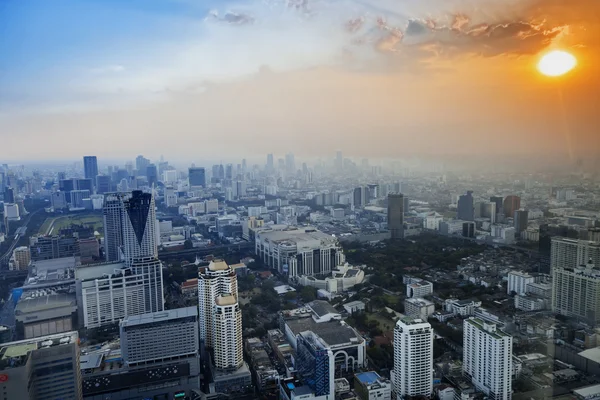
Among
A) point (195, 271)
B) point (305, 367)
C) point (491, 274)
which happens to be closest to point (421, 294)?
point (491, 274)

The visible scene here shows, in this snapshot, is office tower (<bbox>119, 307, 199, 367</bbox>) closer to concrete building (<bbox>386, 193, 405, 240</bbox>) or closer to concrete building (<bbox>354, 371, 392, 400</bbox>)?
concrete building (<bbox>354, 371, 392, 400</bbox>)

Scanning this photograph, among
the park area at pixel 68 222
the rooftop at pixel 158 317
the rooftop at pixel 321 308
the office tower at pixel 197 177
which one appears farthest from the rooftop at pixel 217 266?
the office tower at pixel 197 177

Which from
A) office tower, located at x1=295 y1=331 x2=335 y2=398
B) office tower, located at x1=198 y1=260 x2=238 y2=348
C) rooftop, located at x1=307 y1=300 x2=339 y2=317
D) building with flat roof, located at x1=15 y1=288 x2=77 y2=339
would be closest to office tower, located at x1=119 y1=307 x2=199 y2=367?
office tower, located at x1=198 y1=260 x2=238 y2=348

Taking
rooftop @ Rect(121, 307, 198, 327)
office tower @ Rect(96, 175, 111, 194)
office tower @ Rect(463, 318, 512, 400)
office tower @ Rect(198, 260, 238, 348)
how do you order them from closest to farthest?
office tower @ Rect(463, 318, 512, 400), rooftop @ Rect(121, 307, 198, 327), office tower @ Rect(198, 260, 238, 348), office tower @ Rect(96, 175, 111, 194)

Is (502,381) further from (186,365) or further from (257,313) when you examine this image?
(257,313)

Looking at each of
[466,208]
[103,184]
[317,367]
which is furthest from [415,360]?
[103,184]

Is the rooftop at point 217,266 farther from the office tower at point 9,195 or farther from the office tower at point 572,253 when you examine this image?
the office tower at point 9,195

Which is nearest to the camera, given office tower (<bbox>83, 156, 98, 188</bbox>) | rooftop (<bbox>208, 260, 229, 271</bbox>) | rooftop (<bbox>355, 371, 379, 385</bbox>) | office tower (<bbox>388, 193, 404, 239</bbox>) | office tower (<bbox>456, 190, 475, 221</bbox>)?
rooftop (<bbox>355, 371, 379, 385</bbox>)
